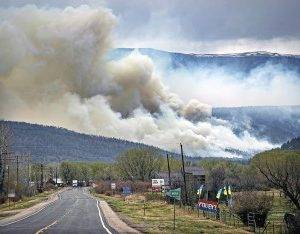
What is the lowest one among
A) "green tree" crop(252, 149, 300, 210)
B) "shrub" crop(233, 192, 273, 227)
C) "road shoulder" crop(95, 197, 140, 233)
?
"road shoulder" crop(95, 197, 140, 233)

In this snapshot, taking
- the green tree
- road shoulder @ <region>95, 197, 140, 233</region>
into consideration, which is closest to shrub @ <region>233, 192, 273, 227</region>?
the green tree

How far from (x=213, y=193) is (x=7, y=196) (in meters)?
39.8

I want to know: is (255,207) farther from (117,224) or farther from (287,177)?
(117,224)

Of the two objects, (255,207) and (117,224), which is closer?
(117,224)

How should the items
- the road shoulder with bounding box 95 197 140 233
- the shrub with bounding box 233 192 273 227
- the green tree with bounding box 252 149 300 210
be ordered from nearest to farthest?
the road shoulder with bounding box 95 197 140 233 < the green tree with bounding box 252 149 300 210 < the shrub with bounding box 233 192 273 227

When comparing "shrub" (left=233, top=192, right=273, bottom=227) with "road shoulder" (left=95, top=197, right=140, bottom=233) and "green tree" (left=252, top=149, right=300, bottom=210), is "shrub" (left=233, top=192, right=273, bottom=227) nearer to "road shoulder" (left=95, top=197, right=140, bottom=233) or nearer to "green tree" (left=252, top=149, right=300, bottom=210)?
"green tree" (left=252, top=149, right=300, bottom=210)

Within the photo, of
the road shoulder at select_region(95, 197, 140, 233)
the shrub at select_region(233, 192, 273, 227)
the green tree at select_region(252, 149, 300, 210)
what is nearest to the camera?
the road shoulder at select_region(95, 197, 140, 233)

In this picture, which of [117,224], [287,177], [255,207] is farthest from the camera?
[255,207]

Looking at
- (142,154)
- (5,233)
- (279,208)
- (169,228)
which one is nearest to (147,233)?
(169,228)

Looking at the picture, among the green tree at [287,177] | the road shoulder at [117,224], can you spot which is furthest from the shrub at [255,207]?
the road shoulder at [117,224]

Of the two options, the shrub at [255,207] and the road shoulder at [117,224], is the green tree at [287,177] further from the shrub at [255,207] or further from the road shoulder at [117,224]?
the road shoulder at [117,224]

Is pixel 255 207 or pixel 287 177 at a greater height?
pixel 287 177

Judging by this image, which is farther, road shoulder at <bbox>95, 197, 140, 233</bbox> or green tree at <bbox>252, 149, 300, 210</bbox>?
green tree at <bbox>252, 149, 300, 210</bbox>

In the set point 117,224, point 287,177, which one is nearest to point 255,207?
point 287,177
